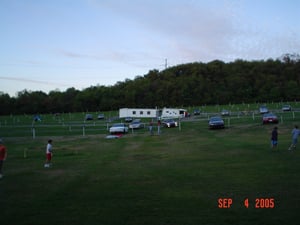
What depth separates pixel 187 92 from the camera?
4299 inches

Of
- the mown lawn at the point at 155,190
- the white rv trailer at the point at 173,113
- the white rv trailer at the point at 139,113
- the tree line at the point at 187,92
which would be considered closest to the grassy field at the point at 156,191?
the mown lawn at the point at 155,190

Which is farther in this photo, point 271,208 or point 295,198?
point 295,198

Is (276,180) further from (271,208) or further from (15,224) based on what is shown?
(15,224)

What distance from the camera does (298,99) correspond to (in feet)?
305

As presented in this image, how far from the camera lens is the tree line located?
102500 mm

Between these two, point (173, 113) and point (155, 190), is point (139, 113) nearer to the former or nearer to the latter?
point (173, 113)

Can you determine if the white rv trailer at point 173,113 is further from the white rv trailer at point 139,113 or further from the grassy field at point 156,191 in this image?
the grassy field at point 156,191

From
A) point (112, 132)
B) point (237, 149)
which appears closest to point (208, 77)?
point (112, 132)

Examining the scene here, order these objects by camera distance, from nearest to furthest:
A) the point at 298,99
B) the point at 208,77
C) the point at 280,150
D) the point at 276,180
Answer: the point at 276,180
the point at 280,150
the point at 298,99
the point at 208,77

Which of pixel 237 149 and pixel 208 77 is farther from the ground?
pixel 208 77

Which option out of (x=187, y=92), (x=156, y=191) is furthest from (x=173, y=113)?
(x=187, y=92)

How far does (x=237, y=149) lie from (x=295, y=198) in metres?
10.3
